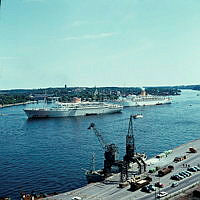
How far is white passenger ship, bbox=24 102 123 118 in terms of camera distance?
3593 inches

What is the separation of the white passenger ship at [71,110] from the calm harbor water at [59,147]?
879cm

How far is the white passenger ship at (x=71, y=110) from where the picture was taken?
91250 millimetres

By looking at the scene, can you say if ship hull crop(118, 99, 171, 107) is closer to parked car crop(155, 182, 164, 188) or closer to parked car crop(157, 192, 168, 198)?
parked car crop(155, 182, 164, 188)

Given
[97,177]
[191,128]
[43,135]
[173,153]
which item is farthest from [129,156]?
[191,128]

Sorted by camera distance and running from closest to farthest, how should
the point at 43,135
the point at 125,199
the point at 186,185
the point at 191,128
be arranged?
1. the point at 125,199
2. the point at 186,185
3. the point at 43,135
4. the point at 191,128

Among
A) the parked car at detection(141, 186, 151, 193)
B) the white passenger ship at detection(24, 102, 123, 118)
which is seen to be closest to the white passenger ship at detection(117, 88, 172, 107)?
the white passenger ship at detection(24, 102, 123, 118)

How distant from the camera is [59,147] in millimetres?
50844

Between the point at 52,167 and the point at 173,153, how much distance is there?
47.6 feet

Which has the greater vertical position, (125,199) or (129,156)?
(129,156)

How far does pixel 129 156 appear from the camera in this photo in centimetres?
3189

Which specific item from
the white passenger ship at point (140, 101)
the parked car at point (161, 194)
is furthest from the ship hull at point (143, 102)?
the parked car at point (161, 194)

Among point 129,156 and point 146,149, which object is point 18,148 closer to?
point 146,149

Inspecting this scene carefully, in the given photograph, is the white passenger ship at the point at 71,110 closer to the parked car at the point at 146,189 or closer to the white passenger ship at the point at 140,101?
the white passenger ship at the point at 140,101

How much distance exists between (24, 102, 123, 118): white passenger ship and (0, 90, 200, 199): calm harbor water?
879 centimetres
